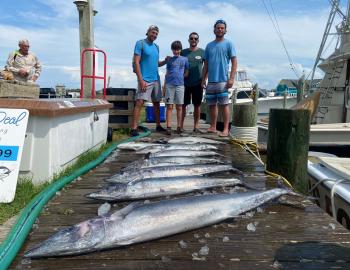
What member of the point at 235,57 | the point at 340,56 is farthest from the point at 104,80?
the point at 340,56

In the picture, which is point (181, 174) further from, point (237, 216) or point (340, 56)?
point (340, 56)

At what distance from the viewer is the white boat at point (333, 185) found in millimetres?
4152

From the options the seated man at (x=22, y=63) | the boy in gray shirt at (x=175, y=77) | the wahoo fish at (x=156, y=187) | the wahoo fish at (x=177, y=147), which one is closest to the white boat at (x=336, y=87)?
the boy in gray shirt at (x=175, y=77)

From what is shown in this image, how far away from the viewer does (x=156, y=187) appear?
369 centimetres

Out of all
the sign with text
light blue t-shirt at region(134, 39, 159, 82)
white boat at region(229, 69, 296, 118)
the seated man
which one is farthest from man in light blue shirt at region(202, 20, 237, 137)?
white boat at region(229, 69, 296, 118)

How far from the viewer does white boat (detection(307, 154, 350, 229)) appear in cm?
415

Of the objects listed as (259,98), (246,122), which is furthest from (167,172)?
(259,98)

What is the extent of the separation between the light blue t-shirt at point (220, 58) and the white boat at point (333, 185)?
2.41m

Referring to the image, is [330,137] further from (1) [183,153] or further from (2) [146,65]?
(1) [183,153]

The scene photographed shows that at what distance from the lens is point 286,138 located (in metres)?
4.36

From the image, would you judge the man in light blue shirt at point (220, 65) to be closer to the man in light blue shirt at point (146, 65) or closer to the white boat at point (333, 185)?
→ the man in light blue shirt at point (146, 65)

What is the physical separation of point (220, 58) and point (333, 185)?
357 cm

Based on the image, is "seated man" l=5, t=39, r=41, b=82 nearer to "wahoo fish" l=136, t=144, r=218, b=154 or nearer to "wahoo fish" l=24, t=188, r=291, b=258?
"wahoo fish" l=136, t=144, r=218, b=154

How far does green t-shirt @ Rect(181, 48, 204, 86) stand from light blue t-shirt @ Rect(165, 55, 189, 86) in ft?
1.27
